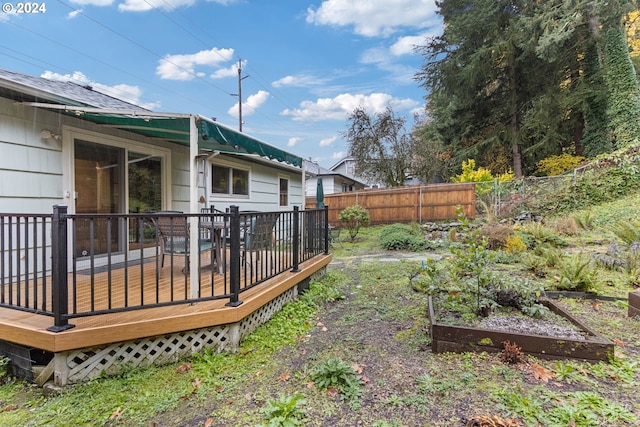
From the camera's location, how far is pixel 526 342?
100 inches

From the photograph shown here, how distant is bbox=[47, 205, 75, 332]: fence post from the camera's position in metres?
2.24

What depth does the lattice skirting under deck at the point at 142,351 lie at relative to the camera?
2342 mm

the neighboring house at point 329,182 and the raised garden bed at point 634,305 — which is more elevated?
the neighboring house at point 329,182

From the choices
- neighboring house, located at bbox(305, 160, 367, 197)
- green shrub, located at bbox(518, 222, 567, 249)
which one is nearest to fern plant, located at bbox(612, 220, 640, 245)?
green shrub, located at bbox(518, 222, 567, 249)

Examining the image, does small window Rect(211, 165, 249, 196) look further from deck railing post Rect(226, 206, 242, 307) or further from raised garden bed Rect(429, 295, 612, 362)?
raised garden bed Rect(429, 295, 612, 362)

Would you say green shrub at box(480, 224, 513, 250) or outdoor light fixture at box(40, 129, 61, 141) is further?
green shrub at box(480, 224, 513, 250)

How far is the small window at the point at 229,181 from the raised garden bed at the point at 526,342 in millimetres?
5998

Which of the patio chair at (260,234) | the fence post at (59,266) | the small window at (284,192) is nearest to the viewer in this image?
the fence post at (59,266)

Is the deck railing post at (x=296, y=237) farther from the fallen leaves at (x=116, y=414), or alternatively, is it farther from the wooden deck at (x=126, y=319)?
the fallen leaves at (x=116, y=414)

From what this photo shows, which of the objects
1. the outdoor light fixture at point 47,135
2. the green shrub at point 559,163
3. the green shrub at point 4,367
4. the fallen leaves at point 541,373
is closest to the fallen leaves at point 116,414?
the green shrub at point 4,367

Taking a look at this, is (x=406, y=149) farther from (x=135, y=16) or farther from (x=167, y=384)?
(x=167, y=384)

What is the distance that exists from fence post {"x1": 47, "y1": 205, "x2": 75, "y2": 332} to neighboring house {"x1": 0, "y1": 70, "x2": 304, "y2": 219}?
1083 millimetres

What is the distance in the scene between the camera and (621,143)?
12648 millimetres

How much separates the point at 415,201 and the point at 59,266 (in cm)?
1320
